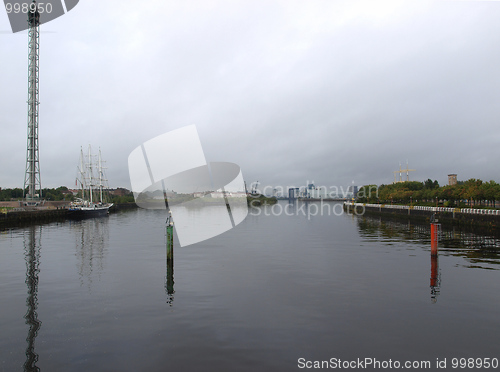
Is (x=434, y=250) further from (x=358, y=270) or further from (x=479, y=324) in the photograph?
(x=479, y=324)

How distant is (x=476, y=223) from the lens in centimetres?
5059

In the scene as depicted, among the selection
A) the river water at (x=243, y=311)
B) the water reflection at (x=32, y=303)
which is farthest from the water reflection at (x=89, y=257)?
the water reflection at (x=32, y=303)

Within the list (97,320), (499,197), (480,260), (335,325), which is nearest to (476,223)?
(499,197)

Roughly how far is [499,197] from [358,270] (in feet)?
183

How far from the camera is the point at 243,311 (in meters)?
14.8

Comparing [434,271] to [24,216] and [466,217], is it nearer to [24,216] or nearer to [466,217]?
[466,217]

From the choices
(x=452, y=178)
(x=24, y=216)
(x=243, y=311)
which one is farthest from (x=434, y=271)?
(x=452, y=178)

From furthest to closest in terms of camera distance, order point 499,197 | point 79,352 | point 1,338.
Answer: point 499,197, point 1,338, point 79,352

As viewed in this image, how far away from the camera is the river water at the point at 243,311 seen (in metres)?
10.9

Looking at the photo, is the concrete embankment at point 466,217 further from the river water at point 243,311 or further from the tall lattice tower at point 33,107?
the tall lattice tower at point 33,107

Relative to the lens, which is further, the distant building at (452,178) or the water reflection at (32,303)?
the distant building at (452,178)

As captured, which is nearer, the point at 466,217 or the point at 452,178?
the point at 466,217

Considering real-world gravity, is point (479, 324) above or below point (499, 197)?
below

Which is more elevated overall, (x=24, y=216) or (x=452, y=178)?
(x=452, y=178)
